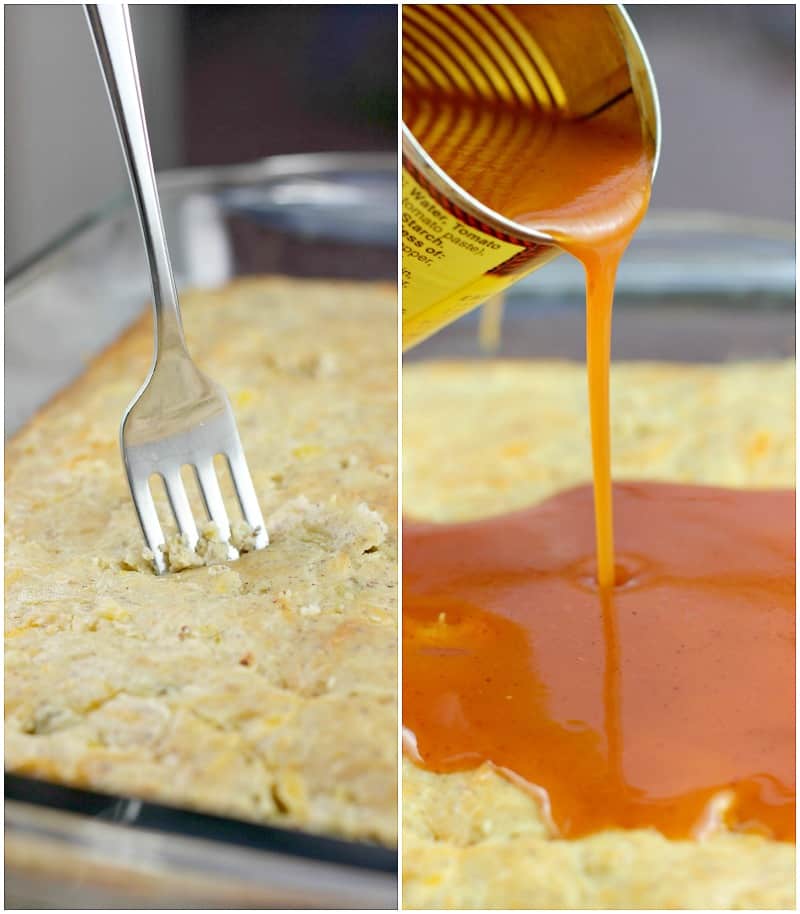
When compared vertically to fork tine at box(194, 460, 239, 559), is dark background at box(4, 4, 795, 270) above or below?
below

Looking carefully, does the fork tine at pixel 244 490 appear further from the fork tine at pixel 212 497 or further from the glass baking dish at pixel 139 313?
the glass baking dish at pixel 139 313

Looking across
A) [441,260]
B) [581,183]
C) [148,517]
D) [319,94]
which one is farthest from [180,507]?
[319,94]

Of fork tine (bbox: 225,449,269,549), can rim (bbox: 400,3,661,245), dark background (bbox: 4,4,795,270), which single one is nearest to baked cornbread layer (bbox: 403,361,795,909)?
fork tine (bbox: 225,449,269,549)

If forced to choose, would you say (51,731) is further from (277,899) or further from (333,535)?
(333,535)

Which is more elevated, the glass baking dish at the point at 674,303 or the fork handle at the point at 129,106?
the fork handle at the point at 129,106

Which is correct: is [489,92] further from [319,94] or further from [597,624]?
[319,94]

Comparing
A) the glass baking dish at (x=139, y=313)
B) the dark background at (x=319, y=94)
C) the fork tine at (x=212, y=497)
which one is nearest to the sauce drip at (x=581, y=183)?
the fork tine at (x=212, y=497)

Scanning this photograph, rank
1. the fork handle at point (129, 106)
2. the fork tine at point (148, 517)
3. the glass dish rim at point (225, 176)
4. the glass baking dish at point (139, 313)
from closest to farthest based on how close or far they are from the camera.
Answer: the glass baking dish at point (139, 313)
the fork handle at point (129, 106)
the fork tine at point (148, 517)
the glass dish rim at point (225, 176)

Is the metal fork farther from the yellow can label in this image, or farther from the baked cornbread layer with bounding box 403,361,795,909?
the baked cornbread layer with bounding box 403,361,795,909
